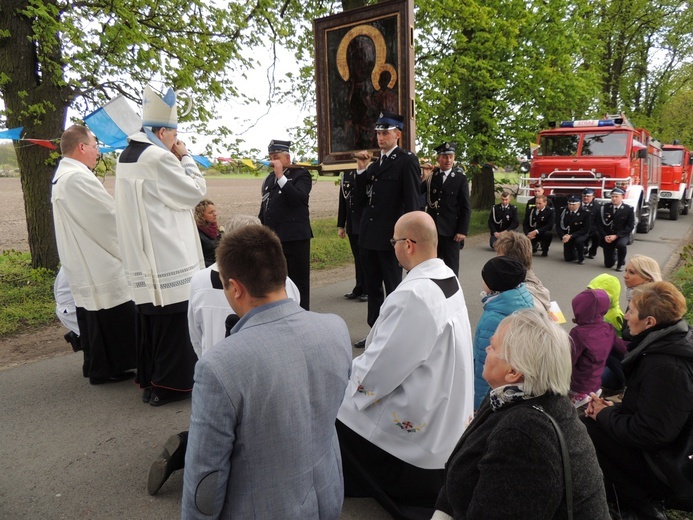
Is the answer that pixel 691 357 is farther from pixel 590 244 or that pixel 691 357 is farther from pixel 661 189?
pixel 661 189

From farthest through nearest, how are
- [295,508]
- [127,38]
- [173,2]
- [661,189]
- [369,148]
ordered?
[661,189]
[173,2]
[127,38]
[369,148]
[295,508]

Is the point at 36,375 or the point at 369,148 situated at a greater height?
the point at 369,148

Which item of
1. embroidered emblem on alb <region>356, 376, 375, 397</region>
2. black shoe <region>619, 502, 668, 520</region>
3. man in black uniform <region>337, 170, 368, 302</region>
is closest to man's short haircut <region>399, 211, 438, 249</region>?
embroidered emblem on alb <region>356, 376, 375, 397</region>

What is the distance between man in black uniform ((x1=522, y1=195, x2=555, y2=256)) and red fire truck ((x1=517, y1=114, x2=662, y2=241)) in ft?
7.03

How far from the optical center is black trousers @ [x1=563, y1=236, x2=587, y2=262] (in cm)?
1077

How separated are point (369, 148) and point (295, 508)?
401cm

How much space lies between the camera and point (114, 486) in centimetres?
308

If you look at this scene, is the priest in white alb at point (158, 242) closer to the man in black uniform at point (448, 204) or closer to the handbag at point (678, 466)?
the handbag at point (678, 466)

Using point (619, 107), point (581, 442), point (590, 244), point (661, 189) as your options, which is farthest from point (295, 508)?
point (619, 107)

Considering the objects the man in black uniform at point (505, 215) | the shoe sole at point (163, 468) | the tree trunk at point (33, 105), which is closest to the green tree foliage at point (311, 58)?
the tree trunk at point (33, 105)

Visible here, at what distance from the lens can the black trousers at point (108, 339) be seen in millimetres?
4488

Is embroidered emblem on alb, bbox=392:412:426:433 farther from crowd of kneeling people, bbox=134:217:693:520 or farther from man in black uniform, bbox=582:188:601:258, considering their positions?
man in black uniform, bbox=582:188:601:258

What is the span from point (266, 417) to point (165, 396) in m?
2.97

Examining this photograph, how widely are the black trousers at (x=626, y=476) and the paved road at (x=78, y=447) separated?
1.24 metres
